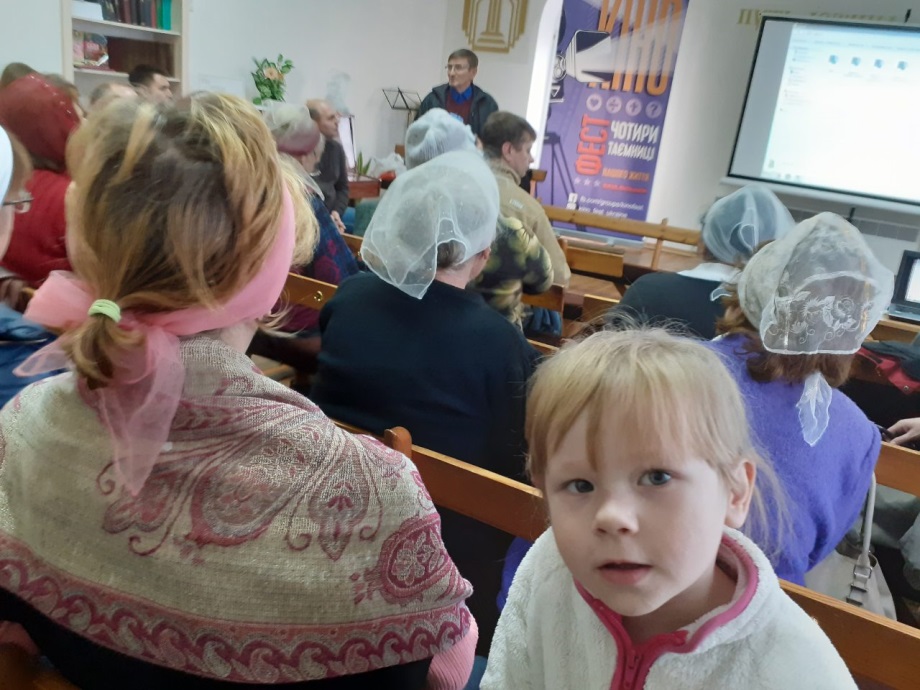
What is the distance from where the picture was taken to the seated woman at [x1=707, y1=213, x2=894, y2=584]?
118 centimetres

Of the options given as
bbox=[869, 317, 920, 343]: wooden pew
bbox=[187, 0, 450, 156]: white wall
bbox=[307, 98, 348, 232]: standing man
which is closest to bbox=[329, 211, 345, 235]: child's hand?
bbox=[307, 98, 348, 232]: standing man

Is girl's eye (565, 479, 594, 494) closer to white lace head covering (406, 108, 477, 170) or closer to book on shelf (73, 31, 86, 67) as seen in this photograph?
white lace head covering (406, 108, 477, 170)

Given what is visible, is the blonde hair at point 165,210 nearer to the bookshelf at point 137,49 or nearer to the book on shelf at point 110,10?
the bookshelf at point 137,49

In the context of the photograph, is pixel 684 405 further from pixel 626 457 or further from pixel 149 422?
pixel 149 422

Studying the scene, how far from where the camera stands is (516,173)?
10.4 ft

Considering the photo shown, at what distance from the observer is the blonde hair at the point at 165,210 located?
737 mm

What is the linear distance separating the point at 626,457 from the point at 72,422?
59 cm

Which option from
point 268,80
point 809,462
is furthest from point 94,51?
point 809,462

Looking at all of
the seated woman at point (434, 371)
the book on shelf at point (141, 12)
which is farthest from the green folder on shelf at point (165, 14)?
the seated woman at point (434, 371)

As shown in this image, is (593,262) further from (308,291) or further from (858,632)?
(858,632)

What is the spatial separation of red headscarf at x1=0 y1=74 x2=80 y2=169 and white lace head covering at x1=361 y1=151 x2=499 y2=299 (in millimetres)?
954

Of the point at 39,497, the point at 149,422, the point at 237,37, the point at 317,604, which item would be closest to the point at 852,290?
the point at 317,604

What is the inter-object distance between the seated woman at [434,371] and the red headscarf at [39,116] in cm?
100

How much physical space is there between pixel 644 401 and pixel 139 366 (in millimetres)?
512
